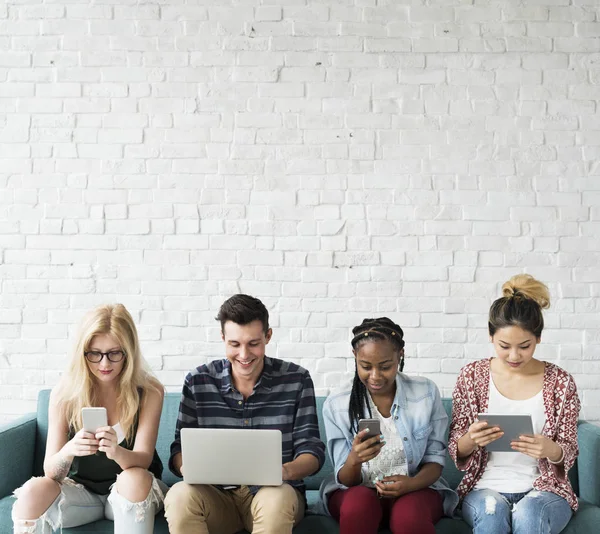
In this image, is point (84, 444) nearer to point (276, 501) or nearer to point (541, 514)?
point (276, 501)

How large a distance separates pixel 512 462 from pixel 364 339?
27.2 inches

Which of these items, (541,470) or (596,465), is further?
(596,465)

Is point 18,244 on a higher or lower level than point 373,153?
lower

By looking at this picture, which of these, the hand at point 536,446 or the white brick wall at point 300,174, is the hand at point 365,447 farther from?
the white brick wall at point 300,174

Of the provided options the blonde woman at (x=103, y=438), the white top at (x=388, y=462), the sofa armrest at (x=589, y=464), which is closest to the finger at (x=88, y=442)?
the blonde woman at (x=103, y=438)

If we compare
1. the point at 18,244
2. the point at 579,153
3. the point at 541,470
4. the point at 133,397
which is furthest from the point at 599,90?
the point at 18,244

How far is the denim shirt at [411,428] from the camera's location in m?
2.86

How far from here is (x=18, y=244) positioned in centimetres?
374

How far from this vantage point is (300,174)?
3.70m

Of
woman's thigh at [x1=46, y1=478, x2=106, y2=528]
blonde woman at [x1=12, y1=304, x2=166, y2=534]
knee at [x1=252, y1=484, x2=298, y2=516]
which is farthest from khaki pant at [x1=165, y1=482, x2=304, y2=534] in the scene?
woman's thigh at [x1=46, y1=478, x2=106, y2=528]

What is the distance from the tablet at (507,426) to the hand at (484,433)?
15 mm

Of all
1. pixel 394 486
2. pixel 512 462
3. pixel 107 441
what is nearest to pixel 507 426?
pixel 512 462

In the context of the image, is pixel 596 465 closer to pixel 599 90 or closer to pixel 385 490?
pixel 385 490

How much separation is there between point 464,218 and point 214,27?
145cm
